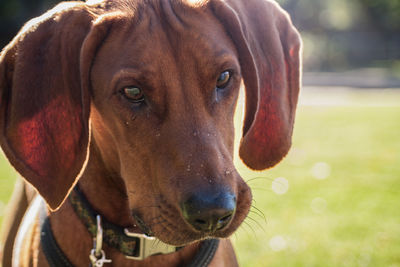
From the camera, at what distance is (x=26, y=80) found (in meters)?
2.23

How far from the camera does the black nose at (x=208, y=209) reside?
6.48 feet

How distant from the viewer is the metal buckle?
8.02ft

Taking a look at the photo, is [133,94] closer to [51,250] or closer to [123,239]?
[123,239]

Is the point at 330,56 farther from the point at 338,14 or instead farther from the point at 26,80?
the point at 26,80

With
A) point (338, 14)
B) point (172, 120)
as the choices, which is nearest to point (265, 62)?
point (172, 120)

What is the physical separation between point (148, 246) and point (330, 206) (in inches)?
179

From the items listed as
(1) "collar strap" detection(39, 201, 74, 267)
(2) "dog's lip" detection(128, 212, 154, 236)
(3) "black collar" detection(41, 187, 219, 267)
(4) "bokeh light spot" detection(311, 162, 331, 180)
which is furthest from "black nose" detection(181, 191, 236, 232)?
(4) "bokeh light spot" detection(311, 162, 331, 180)

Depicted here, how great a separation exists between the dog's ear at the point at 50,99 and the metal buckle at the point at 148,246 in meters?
0.40

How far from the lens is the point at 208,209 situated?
1974 millimetres

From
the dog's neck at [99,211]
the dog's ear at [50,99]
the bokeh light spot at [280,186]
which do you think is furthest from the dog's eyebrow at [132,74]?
the bokeh light spot at [280,186]

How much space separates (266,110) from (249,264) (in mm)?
2599

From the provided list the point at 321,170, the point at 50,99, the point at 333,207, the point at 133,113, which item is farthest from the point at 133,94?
the point at 321,170

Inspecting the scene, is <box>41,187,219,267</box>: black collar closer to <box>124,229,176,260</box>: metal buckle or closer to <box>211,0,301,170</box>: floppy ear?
<box>124,229,176,260</box>: metal buckle

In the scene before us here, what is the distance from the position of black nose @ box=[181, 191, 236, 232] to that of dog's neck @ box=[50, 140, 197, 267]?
21.9 inches
